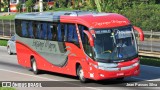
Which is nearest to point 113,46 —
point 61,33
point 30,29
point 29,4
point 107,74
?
point 107,74

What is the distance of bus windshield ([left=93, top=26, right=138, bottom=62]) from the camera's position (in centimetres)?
1786

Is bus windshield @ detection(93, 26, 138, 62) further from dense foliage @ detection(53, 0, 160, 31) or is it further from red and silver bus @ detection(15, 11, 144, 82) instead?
dense foliage @ detection(53, 0, 160, 31)

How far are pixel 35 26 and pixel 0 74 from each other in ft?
9.87

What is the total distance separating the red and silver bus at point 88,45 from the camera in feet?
58.6

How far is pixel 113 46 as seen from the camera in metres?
18.0

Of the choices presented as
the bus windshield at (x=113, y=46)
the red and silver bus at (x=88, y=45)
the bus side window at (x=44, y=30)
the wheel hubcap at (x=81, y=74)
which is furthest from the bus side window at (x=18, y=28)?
the bus windshield at (x=113, y=46)

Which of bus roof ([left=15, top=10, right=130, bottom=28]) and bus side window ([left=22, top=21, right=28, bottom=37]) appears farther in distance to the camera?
bus side window ([left=22, top=21, right=28, bottom=37])

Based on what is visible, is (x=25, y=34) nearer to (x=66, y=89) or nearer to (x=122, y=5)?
(x=66, y=89)

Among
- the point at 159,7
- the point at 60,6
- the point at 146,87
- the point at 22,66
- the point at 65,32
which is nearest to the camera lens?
the point at 146,87

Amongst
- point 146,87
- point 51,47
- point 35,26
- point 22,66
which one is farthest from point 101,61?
point 22,66

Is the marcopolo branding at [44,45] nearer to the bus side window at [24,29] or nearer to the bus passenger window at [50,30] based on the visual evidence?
the bus passenger window at [50,30]

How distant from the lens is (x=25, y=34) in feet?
78.0

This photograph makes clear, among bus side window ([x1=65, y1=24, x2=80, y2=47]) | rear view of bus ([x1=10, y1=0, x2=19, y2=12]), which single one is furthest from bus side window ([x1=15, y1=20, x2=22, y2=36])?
rear view of bus ([x1=10, y1=0, x2=19, y2=12])

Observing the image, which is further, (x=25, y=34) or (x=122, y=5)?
(x=122, y=5)
